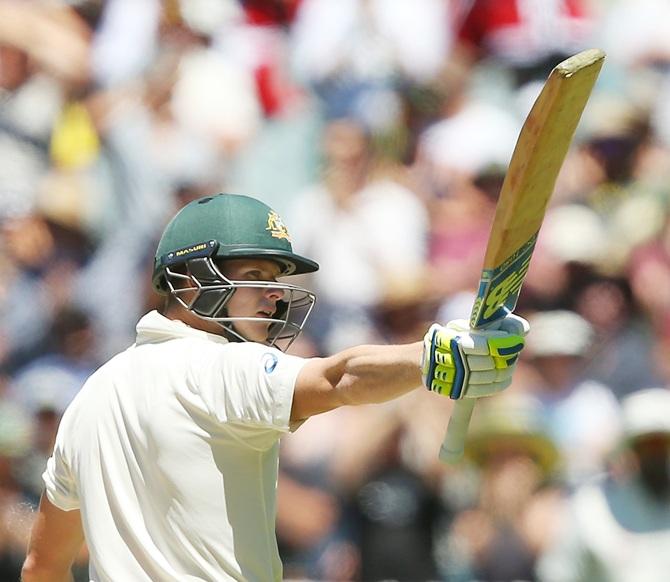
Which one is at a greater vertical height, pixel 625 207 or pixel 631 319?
pixel 625 207

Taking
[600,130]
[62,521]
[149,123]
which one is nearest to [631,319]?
[600,130]

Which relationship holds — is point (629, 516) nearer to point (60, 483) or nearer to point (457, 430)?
point (457, 430)

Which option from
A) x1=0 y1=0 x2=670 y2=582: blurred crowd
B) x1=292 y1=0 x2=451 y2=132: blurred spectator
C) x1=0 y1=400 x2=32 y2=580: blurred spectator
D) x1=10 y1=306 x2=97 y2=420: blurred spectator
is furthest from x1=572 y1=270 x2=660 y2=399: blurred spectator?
x1=0 y1=400 x2=32 y2=580: blurred spectator

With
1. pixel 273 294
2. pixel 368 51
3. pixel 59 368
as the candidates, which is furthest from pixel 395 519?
pixel 273 294

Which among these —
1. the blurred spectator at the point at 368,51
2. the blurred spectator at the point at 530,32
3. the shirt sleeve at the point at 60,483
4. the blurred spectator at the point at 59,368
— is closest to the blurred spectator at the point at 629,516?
the blurred spectator at the point at 530,32

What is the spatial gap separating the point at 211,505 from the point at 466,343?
0.67 m

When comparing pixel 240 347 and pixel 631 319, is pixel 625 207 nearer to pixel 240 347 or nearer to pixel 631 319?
pixel 631 319

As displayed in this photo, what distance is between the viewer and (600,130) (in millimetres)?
5371

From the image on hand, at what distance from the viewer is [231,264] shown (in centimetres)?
290

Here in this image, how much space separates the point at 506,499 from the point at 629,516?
470 mm

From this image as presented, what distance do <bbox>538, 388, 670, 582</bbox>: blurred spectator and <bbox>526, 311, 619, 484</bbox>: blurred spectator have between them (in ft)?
0.34

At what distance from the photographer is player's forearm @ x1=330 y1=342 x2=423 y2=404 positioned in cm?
251

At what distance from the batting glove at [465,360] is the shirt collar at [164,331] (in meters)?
0.60

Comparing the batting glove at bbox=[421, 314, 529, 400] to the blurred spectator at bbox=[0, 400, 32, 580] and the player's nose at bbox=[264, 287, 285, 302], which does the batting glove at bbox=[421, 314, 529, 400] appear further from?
the blurred spectator at bbox=[0, 400, 32, 580]
